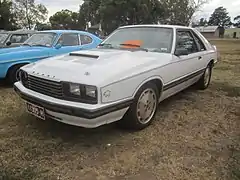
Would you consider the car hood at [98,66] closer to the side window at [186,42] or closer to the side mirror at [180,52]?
the side mirror at [180,52]

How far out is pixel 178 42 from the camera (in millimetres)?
4387

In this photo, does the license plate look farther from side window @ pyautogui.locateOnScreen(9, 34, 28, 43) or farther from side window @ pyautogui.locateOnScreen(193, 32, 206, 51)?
side window @ pyautogui.locateOnScreen(9, 34, 28, 43)

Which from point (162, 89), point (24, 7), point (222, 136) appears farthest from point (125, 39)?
point (24, 7)

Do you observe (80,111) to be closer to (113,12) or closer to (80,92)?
(80,92)

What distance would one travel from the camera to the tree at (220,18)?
4183 inches

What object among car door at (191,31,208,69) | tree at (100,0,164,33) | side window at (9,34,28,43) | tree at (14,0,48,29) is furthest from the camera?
tree at (100,0,164,33)

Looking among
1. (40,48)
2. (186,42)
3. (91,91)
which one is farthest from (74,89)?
(40,48)

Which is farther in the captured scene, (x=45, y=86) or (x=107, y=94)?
(x=45, y=86)

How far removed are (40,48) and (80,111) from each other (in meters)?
4.22

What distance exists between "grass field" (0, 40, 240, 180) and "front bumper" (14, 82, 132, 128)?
0.40m

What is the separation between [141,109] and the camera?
11.7 feet

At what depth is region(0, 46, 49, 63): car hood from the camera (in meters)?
5.92

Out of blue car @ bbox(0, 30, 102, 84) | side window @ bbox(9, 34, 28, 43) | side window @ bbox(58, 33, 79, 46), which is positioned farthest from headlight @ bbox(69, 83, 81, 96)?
side window @ bbox(9, 34, 28, 43)

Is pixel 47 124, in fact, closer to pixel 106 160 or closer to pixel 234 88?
pixel 106 160
